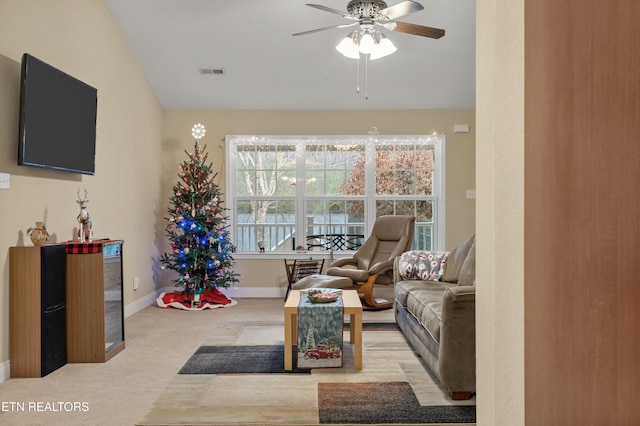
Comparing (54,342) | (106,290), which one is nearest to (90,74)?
(106,290)

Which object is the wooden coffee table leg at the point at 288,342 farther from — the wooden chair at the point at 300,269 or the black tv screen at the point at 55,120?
the wooden chair at the point at 300,269

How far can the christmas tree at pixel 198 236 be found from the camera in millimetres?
5676

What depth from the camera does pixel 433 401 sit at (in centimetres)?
270

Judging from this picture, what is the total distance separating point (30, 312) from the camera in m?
3.21

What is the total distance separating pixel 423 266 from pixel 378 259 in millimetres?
1291

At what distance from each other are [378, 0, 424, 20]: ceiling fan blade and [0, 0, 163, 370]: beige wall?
244 centimetres

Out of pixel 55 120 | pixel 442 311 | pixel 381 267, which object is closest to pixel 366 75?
pixel 381 267

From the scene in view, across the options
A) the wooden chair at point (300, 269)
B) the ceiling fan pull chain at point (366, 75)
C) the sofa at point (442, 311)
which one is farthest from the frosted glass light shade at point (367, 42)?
the wooden chair at point (300, 269)

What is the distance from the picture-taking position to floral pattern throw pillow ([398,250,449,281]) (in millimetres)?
4395

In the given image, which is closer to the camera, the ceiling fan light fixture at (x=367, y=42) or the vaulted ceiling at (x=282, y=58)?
the ceiling fan light fixture at (x=367, y=42)

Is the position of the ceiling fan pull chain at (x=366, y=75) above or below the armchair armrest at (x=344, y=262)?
above

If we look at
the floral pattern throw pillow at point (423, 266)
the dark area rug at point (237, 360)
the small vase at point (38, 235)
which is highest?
the small vase at point (38, 235)

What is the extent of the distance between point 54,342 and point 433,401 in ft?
8.04

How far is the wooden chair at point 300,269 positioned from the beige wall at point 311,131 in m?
0.34
